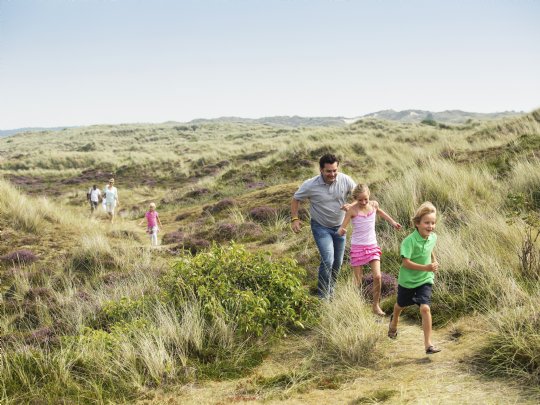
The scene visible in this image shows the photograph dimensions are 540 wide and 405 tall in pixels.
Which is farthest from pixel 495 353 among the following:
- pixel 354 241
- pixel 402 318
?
pixel 354 241

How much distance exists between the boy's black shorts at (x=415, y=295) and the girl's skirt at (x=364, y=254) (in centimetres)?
113

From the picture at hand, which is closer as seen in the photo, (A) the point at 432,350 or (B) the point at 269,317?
(A) the point at 432,350

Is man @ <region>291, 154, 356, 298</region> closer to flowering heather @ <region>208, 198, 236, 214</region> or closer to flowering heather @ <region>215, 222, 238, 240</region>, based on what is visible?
flowering heather @ <region>215, 222, 238, 240</region>

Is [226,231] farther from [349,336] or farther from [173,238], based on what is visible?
[349,336]

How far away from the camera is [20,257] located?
1038 cm

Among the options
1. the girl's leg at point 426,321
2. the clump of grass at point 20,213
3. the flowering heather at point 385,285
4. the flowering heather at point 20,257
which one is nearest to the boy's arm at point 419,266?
the girl's leg at point 426,321

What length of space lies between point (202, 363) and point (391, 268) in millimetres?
3859

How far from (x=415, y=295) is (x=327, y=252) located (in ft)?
5.27

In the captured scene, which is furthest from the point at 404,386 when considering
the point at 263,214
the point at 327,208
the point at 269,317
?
the point at 263,214

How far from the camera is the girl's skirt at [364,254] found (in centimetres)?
593

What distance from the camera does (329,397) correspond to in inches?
160

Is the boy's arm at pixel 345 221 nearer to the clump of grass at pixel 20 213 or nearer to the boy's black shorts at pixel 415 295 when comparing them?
the boy's black shorts at pixel 415 295

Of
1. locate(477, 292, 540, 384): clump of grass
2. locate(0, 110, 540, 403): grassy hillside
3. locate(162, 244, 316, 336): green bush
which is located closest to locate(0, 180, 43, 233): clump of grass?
locate(0, 110, 540, 403): grassy hillside

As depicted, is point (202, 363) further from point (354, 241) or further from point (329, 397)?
point (354, 241)
